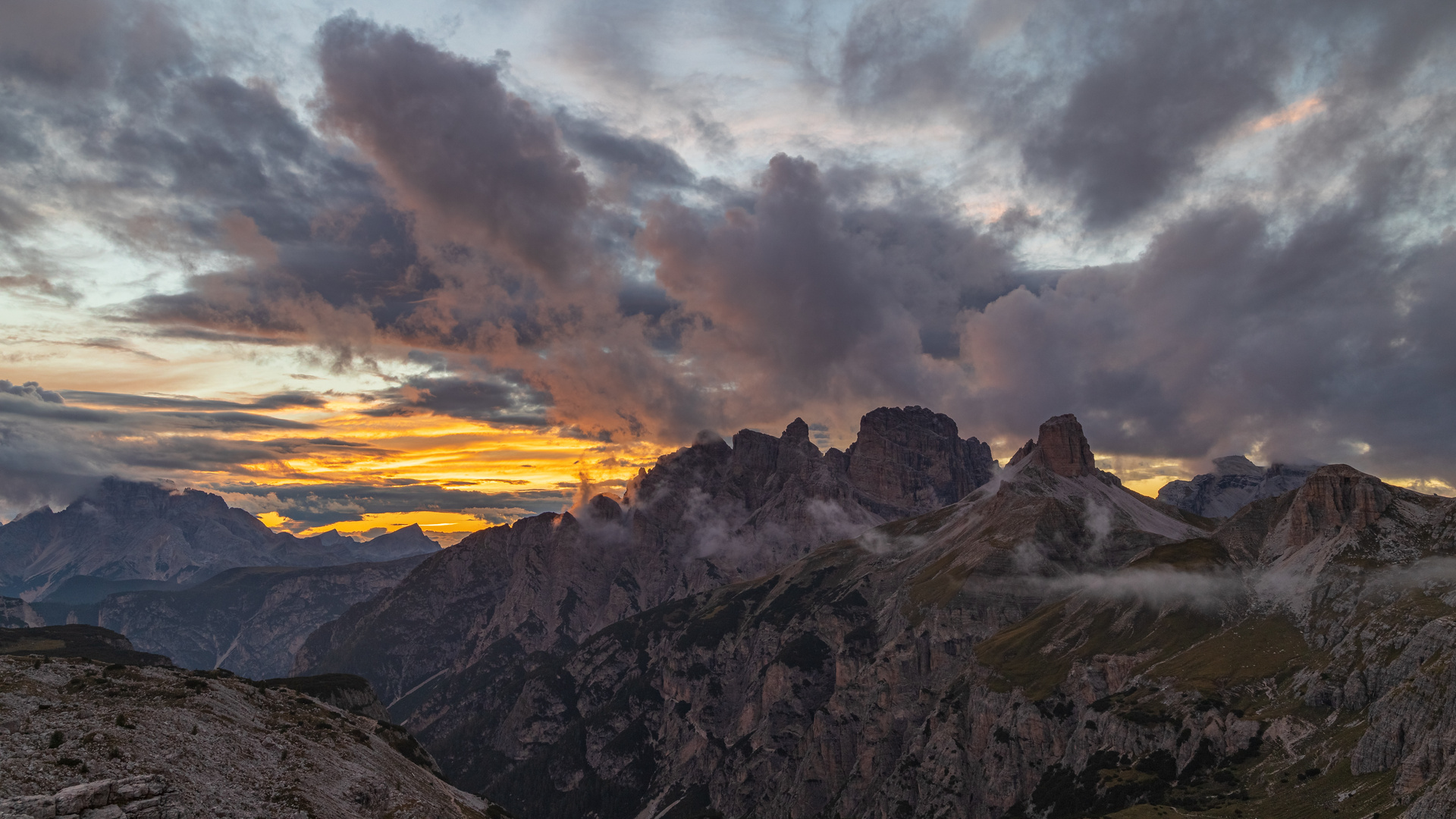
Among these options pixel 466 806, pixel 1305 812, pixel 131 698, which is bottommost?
pixel 466 806

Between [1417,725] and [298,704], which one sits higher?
[1417,725]

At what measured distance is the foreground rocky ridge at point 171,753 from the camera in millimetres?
78625

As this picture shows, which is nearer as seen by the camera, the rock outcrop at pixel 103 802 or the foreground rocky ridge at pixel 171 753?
the rock outcrop at pixel 103 802

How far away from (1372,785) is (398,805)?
213516 mm

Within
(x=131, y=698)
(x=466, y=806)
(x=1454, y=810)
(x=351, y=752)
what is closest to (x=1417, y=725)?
(x=1454, y=810)

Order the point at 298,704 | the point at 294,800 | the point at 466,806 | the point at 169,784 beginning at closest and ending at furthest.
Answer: the point at 169,784
the point at 294,800
the point at 298,704
the point at 466,806

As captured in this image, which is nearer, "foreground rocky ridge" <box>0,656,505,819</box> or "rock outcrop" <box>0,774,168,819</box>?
"rock outcrop" <box>0,774,168,819</box>

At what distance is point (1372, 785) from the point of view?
18950cm

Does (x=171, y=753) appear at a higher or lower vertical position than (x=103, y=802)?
lower

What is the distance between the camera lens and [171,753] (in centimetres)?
9412

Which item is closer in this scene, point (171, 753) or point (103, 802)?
point (103, 802)

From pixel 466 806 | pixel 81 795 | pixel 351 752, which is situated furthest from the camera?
pixel 466 806

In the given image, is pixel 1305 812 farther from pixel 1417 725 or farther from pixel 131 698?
pixel 131 698

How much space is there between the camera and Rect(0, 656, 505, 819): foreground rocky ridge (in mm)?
78625
